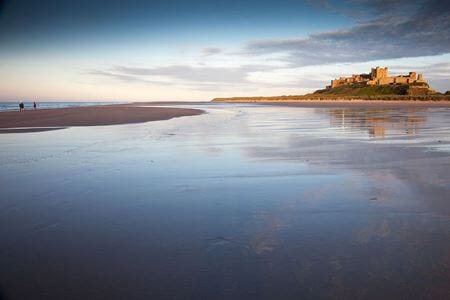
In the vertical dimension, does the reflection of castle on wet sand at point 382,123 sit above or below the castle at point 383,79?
below

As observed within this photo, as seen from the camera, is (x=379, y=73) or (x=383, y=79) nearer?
(x=383, y=79)

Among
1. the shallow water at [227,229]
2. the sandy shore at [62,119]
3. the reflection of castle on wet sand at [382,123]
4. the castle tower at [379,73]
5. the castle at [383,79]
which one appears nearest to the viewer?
the shallow water at [227,229]

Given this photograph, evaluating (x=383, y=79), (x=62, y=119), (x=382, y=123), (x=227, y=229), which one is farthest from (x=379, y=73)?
(x=227, y=229)

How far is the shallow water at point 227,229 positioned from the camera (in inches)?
110

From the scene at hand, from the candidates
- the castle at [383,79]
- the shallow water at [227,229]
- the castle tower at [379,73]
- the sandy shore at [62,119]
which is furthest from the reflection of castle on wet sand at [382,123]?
the castle tower at [379,73]

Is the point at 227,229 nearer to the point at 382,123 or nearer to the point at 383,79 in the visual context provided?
the point at 382,123

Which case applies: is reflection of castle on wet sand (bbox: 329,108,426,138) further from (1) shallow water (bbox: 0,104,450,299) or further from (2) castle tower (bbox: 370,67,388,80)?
(2) castle tower (bbox: 370,67,388,80)

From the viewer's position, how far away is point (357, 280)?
2.83 m

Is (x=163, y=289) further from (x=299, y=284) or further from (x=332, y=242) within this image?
(x=332, y=242)

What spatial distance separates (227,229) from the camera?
396 centimetres

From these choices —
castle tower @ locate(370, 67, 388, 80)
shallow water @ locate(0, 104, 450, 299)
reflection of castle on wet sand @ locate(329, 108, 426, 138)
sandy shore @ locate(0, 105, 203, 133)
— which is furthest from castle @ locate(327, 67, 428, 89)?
shallow water @ locate(0, 104, 450, 299)

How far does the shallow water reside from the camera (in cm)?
280

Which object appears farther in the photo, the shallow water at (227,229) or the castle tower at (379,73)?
the castle tower at (379,73)

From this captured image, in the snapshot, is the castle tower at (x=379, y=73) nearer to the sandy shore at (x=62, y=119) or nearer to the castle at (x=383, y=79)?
the castle at (x=383, y=79)
